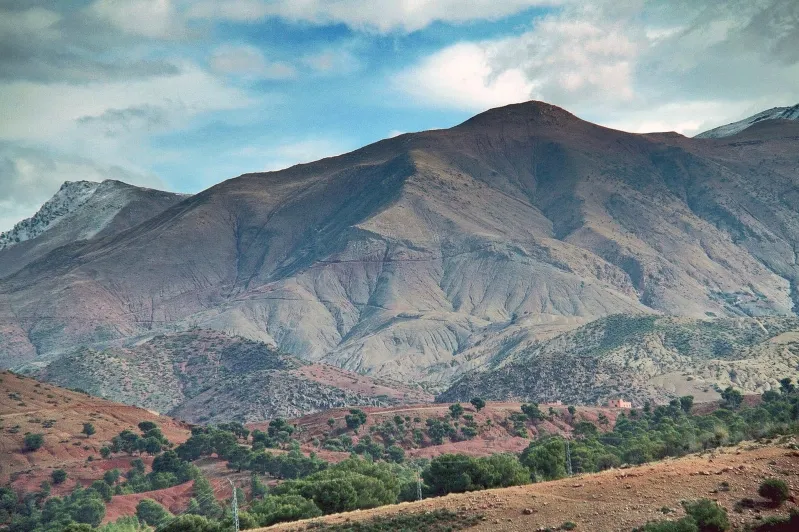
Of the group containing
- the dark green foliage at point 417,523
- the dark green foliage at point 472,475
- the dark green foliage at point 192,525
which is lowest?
the dark green foliage at point 472,475

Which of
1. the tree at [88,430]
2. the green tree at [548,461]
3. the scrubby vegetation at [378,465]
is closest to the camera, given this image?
the scrubby vegetation at [378,465]

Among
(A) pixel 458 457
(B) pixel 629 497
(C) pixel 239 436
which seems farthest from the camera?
(C) pixel 239 436

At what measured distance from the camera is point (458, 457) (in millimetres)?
88250

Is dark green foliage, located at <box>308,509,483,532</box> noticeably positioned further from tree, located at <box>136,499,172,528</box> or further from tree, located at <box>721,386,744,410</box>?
tree, located at <box>721,386,744,410</box>

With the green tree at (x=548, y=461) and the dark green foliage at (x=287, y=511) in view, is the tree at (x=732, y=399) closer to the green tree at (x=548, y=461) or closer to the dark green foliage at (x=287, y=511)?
the green tree at (x=548, y=461)

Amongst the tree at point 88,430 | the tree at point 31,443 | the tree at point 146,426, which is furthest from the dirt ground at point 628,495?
the tree at point 146,426

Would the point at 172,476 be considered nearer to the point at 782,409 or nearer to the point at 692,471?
the point at 782,409

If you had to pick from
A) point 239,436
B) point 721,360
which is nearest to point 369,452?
point 239,436

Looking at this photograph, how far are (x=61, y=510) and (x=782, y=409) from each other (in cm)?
7908

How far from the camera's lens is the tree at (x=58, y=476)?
129750 mm

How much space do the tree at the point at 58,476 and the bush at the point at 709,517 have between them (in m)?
97.8

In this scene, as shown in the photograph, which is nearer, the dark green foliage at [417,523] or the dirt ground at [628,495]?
the dirt ground at [628,495]

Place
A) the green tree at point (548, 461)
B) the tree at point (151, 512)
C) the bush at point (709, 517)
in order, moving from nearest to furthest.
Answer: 1. the bush at point (709, 517)
2. the green tree at point (548, 461)
3. the tree at point (151, 512)

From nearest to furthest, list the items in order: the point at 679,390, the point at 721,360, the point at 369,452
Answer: the point at 369,452, the point at 679,390, the point at 721,360
